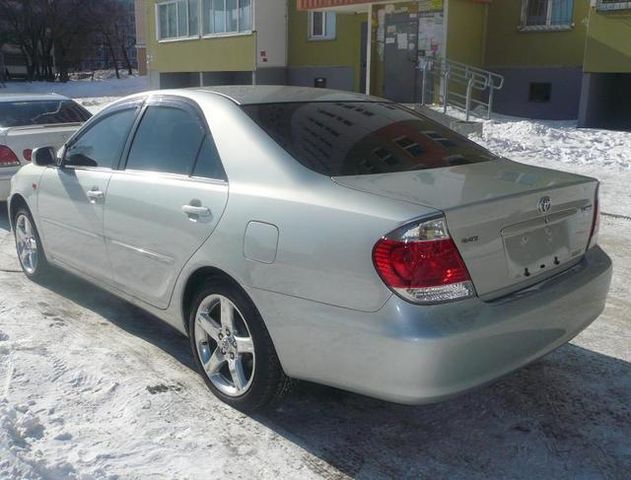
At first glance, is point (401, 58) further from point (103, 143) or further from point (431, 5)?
point (103, 143)

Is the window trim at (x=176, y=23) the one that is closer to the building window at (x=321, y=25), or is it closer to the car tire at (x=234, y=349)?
the building window at (x=321, y=25)

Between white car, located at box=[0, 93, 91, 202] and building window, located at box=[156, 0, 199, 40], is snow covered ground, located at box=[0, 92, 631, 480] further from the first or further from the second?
building window, located at box=[156, 0, 199, 40]

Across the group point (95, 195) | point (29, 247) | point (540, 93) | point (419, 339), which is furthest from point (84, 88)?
point (419, 339)

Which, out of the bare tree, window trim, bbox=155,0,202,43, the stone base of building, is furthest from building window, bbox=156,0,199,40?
the bare tree

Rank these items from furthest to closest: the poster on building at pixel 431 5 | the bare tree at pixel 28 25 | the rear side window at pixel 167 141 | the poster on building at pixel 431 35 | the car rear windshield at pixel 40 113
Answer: the bare tree at pixel 28 25
the poster on building at pixel 431 35
the poster on building at pixel 431 5
the car rear windshield at pixel 40 113
the rear side window at pixel 167 141

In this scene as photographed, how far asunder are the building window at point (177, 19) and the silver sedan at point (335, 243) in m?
21.5

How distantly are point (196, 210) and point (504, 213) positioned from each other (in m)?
1.50

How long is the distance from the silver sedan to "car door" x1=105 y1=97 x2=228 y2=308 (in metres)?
0.01

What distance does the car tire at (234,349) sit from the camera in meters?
3.11

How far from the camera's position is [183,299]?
11.6ft

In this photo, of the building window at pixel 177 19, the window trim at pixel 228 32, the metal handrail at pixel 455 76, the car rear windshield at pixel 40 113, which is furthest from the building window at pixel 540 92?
the building window at pixel 177 19

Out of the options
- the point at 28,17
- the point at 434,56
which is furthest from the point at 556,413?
the point at 28,17

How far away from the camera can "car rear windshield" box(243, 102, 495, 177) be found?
125 inches

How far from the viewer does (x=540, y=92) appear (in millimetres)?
16609
